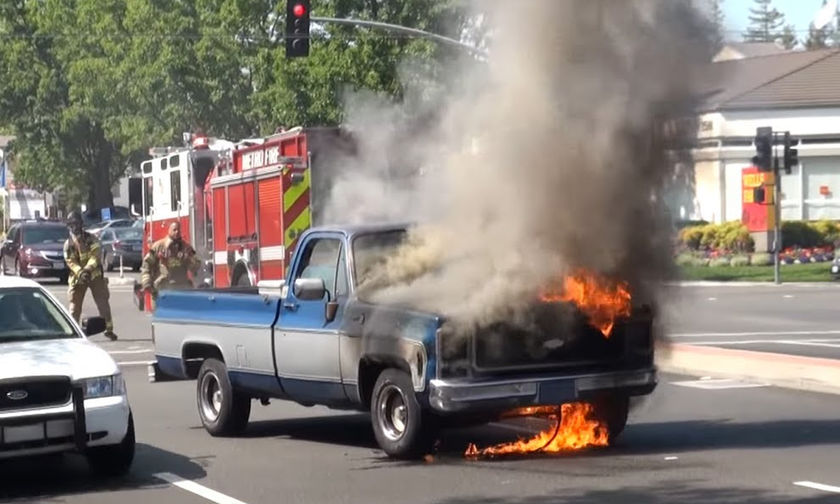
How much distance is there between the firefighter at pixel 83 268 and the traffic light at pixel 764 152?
1927 centimetres

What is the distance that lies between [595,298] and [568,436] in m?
1.31

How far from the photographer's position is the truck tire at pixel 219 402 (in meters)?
13.0

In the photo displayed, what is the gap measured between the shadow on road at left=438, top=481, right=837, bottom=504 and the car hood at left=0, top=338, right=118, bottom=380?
275 centimetres

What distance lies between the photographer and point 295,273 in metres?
12.4

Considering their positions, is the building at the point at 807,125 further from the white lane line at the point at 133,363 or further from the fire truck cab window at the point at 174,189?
the white lane line at the point at 133,363

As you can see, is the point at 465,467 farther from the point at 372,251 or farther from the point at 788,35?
the point at 788,35

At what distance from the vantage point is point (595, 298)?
11188 millimetres

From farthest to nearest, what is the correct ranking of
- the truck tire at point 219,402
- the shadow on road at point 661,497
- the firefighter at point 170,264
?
the firefighter at point 170,264 → the truck tire at point 219,402 → the shadow on road at point 661,497

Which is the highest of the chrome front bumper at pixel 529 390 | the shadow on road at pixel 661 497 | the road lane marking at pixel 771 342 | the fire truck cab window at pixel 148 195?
the fire truck cab window at pixel 148 195

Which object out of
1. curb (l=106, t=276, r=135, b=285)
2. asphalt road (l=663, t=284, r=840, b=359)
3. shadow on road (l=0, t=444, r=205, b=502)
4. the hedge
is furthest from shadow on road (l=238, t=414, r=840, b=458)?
the hedge

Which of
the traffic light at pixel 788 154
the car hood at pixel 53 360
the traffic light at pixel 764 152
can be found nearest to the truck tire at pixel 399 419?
the car hood at pixel 53 360

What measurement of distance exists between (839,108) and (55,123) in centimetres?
3598

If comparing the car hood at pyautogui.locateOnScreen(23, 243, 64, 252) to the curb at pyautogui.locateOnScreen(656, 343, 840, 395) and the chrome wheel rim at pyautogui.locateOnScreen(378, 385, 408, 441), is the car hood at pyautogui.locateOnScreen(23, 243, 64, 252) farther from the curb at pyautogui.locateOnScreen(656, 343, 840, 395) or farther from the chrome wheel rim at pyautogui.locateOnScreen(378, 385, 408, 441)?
the chrome wheel rim at pyautogui.locateOnScreen(378, 385, 408, 441)

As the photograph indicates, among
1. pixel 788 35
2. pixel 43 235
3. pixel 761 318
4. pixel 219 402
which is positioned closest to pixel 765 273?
pixel 761 318
